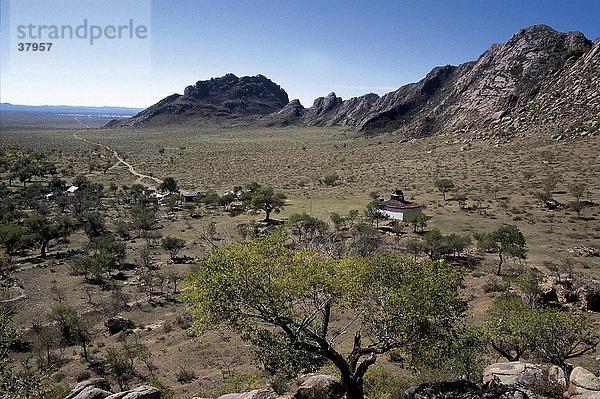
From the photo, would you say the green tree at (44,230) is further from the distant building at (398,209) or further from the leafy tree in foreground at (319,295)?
the leafy tree in foreground at (319,295)

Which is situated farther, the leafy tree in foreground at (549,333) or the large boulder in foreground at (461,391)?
the leafy tree in foreground at (549,333)

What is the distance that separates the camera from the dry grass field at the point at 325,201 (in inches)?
1101

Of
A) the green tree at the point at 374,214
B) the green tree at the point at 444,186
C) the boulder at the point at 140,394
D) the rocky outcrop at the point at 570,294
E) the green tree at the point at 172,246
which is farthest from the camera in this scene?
the green tree at the point at 444,186

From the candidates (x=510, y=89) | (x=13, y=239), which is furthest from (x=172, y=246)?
(x=510, y=89)

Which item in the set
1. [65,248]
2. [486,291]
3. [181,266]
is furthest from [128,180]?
[486,291]

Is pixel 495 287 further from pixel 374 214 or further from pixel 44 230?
pixel 44 230

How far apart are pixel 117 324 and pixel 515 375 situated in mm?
25570

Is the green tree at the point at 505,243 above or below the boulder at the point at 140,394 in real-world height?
above

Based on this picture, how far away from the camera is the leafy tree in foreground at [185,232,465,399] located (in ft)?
44.5

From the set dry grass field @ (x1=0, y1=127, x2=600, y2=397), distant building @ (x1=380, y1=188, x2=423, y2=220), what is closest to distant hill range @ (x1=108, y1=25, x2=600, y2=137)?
dry grass field @ (x1=0, y1=127, x2=600, y2=397)

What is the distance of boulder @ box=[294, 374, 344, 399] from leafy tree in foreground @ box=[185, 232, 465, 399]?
5.90ft

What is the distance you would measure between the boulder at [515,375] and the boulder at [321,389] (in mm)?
5562

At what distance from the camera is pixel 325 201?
66.2 meters

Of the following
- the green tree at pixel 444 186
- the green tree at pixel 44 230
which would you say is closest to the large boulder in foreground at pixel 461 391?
the green tree at pixel 44 230
